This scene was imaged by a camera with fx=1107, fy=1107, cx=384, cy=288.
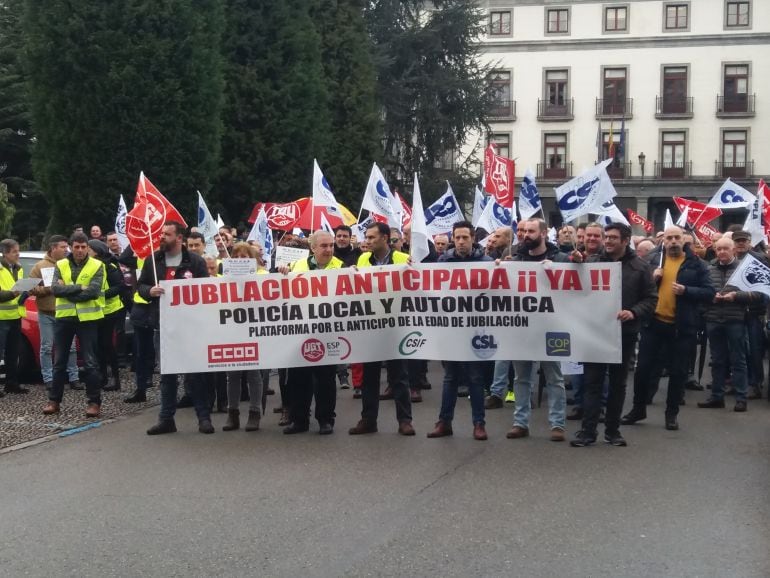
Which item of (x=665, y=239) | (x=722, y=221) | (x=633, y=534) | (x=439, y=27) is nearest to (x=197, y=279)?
(x=665, y=239)

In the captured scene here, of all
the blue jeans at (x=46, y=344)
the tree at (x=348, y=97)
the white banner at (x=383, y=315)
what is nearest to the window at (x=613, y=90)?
the tree at (x=348, y=97)

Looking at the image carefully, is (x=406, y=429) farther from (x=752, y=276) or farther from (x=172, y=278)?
(x=752, y=276)

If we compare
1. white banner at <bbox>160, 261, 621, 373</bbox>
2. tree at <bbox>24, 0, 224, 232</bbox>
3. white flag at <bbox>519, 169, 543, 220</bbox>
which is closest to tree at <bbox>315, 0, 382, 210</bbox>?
tree at <bbox>24, 0, 224, 232</bbox>

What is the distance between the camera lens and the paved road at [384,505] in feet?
20.0

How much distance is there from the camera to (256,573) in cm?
586

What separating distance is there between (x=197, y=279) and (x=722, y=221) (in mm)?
52938

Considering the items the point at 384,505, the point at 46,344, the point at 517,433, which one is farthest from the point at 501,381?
the point at 46,344

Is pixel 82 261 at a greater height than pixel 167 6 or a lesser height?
lesser

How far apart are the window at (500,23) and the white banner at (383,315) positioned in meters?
53.5

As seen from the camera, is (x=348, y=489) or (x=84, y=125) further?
(x=84, y=125)

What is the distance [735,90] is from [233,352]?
5497 centimetres

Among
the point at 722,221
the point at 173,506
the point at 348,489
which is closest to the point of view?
the point at 173,506

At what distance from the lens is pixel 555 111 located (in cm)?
6169

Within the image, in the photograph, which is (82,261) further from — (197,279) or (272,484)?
(272,484)
